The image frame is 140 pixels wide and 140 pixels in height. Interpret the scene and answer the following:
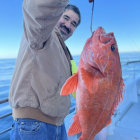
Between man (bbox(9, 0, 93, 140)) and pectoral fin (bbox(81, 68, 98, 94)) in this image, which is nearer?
pectoral fin (bbox(81, 68, 98, 94))

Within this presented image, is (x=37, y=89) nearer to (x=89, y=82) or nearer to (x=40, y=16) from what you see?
(x=89, y=82)

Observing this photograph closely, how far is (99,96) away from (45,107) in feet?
1.28

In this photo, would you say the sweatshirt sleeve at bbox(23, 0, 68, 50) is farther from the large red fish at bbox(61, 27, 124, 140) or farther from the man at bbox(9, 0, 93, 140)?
the large red fish at bbox(61, 27, 124, 140)

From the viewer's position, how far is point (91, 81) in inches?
36.8

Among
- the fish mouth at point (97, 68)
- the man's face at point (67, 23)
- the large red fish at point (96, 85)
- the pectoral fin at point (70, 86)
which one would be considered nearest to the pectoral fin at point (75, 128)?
the large red fish at point (96, 85)

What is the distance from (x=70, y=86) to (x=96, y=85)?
0.15m

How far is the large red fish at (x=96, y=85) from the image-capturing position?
0.93m

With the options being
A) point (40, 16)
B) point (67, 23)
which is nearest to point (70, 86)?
point (40, 16)

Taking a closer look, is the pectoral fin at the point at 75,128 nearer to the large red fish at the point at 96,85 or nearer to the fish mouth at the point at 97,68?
the large red fish at the point at 96,85

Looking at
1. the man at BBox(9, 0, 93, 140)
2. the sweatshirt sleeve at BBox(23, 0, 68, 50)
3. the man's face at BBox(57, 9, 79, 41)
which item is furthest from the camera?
the man's face at BBox(57, 9, 79, 41)

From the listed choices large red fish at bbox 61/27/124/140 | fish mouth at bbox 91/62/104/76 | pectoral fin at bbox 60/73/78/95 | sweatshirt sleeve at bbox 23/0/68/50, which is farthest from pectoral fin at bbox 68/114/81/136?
sweatshirt sleeve at bbox 23/0/68/50

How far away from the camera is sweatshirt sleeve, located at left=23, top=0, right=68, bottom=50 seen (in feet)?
2.63

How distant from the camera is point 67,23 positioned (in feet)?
6.12

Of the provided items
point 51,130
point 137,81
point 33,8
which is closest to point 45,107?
point 51,130
